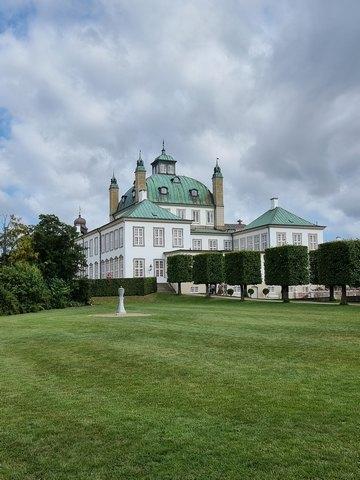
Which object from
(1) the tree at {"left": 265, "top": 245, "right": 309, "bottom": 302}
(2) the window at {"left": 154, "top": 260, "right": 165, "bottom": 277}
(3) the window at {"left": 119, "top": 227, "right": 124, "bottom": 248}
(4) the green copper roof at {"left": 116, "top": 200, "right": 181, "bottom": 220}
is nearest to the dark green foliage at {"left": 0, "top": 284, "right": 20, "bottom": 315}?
(1) the tree at {"left": 265, "top": 245, "right": 309, "bottom": 302}

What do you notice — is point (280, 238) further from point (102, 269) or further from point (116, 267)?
point (102, 269)

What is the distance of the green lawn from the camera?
5.01 metres

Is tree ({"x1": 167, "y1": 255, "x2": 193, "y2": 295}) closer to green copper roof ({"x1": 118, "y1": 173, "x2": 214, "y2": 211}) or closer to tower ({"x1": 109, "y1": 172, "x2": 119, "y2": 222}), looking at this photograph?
green copper roof ({"x1": 118, "y1": 173, "x2": 214, "y2": 211})

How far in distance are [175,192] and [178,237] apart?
1210cm

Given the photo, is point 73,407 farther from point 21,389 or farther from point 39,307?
point 39,307

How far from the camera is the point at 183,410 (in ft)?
22.3

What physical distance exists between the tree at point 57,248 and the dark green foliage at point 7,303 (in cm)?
1050

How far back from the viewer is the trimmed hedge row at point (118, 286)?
152ft

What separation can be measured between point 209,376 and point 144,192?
54.3 m

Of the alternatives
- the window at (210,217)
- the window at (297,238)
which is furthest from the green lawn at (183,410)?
the window at (210,217)

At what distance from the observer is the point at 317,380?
8.31 metres

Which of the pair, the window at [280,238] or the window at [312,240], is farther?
the window at [312,240]

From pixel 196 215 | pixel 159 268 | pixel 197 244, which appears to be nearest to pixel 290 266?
pixel 159 268

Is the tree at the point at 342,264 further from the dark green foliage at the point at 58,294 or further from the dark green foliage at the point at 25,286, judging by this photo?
the dark green foliage at the point at 25,286
